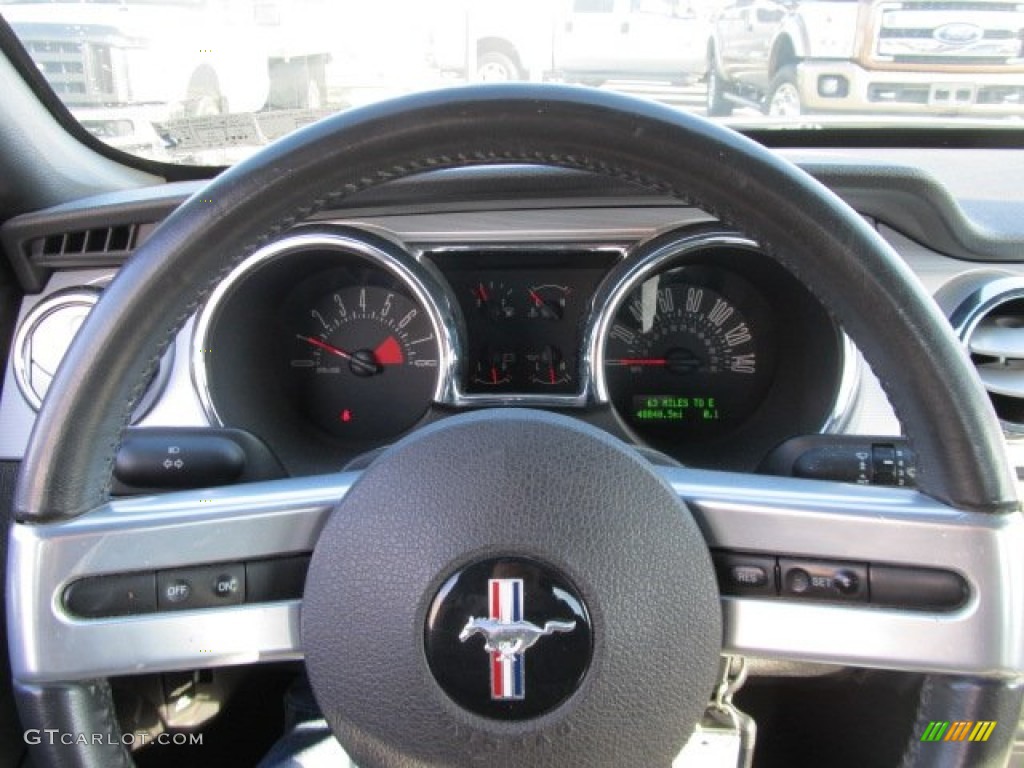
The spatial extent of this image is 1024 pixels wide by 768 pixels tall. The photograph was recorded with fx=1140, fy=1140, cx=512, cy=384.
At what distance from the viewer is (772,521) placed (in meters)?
1.38

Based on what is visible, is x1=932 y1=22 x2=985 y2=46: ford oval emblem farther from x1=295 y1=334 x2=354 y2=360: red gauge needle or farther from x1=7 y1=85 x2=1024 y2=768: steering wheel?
x1=7 y1=85 x2=1024 y2=768: steering wheel

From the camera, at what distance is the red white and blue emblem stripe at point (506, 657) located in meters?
1.23

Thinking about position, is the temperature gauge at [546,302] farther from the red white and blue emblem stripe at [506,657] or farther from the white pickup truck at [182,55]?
the red white and blue emblem stripe at [506,657]

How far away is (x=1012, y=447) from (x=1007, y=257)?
1.28ft

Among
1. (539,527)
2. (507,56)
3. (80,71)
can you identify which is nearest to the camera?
(539,527)

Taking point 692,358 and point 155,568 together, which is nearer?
point 155,568

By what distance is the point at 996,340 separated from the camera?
220 centimetres

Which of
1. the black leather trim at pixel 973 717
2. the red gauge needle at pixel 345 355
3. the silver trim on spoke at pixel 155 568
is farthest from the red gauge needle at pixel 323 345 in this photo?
the black leather trim at pixel 973 717

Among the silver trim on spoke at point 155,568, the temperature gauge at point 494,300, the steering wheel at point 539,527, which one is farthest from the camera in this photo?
the temperature gauge at point 494,300

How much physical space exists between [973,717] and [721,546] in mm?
334

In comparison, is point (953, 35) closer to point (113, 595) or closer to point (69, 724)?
point (113, 595)

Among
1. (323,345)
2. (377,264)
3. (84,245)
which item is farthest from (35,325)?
(377,264)

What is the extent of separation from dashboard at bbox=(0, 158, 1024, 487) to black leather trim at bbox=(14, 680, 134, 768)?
944mm

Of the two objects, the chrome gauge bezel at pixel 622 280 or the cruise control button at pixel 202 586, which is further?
the chrome gauge bezel at pixel 622 280
